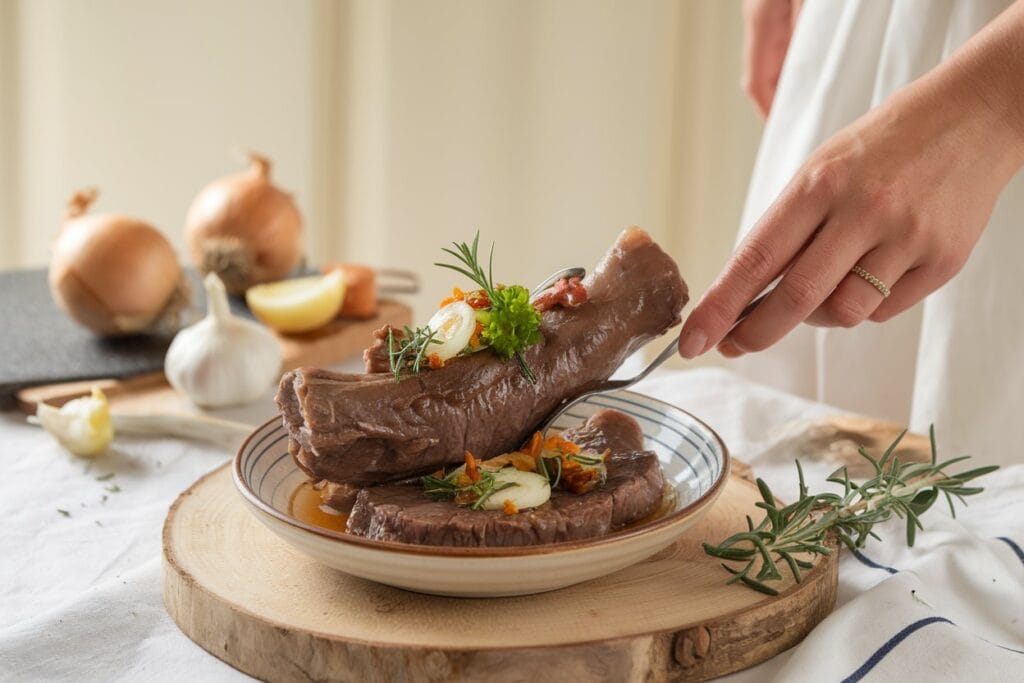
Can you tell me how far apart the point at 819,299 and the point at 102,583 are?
50.3 inches

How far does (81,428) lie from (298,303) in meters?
1.04

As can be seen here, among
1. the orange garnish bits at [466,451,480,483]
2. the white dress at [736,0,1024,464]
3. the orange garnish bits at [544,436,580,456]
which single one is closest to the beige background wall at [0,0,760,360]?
the white dress at [736,0,1024,464]

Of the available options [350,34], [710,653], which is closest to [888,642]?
[710,653]

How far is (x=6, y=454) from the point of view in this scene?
8.29 ft

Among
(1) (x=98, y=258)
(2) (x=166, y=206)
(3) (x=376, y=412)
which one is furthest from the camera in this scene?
(2) (x=166, y=206)

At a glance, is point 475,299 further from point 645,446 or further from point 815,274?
point 815,274

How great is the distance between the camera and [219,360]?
2842 mm

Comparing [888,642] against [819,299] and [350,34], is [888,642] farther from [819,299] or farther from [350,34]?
[350,34]

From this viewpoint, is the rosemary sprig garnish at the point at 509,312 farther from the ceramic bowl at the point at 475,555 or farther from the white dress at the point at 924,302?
the white dress at the point at 924,302

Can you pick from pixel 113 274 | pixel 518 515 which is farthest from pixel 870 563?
pixel 113 274

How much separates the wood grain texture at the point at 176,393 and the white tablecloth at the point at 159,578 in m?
0.14

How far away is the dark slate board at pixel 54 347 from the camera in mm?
2959

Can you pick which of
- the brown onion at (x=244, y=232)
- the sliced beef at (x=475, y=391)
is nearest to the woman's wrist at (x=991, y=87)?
the sliced beef at (x=475, y=391)

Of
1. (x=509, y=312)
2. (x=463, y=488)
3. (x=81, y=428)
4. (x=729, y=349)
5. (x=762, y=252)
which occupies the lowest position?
(x=81, y=428)
